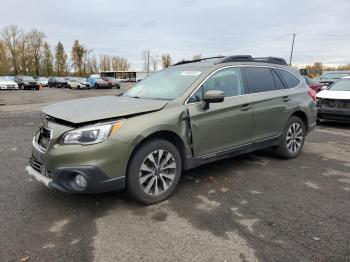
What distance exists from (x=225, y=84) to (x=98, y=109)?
1.92m

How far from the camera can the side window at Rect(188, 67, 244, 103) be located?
4.30m

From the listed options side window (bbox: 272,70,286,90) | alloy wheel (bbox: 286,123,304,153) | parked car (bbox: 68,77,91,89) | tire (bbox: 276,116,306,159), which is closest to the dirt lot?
tire (bbox: 276,116,306,159)

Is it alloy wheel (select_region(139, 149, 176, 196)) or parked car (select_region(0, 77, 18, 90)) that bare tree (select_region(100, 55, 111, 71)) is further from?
alloy wheel (select_region(139, 149, 176, 196))

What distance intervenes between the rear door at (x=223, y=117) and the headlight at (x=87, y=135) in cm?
120

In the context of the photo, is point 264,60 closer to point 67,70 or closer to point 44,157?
point 44,157

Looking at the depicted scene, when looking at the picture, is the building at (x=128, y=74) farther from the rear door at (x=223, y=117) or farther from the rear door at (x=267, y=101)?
the rear door at (x=223, y=117)

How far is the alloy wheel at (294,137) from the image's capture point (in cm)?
574

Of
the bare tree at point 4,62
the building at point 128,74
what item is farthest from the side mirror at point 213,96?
the bare tree at point 4,62

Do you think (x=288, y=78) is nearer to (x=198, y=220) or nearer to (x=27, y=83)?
(x=198, y=220)

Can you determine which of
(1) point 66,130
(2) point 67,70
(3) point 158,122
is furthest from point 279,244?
(2) point 67,70

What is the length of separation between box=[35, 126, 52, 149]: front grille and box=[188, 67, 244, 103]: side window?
5.75 ft

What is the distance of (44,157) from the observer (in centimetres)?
354

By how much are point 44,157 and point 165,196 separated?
1474 mm

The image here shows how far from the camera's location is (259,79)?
5.21 metres
